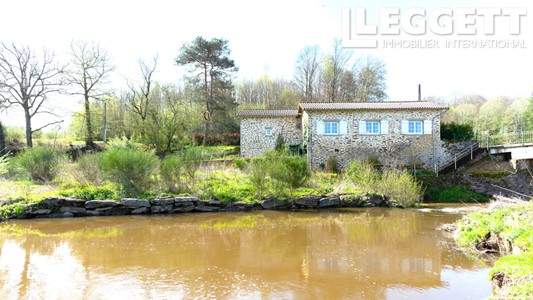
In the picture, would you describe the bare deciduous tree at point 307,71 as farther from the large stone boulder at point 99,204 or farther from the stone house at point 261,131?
the large stone boulder at point 99,204

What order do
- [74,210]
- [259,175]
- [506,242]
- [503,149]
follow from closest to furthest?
[506,242], [74,210], [259,175], [503,149]

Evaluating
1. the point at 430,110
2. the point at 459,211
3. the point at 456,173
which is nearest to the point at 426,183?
the point at 456,173

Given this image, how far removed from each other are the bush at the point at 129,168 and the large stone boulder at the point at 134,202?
2.22ft

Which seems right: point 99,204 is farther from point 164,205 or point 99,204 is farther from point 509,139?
A: point 509,139

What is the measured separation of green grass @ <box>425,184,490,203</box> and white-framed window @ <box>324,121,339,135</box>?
6495 mm

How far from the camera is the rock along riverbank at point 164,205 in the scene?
39.5 feet

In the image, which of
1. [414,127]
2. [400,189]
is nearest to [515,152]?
[414,127]

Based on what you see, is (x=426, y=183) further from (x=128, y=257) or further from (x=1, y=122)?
(x=1, y=122)

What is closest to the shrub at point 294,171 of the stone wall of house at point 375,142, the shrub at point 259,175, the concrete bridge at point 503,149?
the shrub at point 259,175

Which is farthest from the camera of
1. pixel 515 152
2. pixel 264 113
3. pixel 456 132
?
pixel 264 113

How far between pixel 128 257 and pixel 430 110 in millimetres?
19429

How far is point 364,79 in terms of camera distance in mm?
33875

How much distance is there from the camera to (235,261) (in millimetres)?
6840

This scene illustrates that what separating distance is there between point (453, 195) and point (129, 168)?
1456 centimetres
